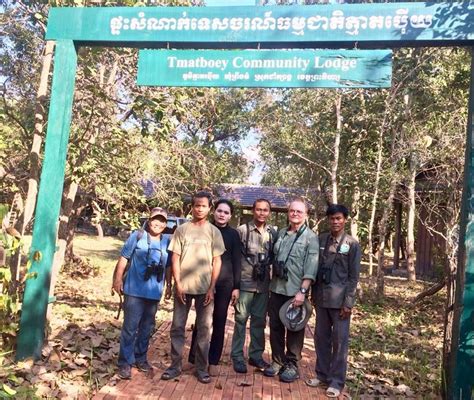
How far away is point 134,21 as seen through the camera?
4793 mm

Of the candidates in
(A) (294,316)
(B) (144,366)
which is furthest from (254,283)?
(B) (144,366)

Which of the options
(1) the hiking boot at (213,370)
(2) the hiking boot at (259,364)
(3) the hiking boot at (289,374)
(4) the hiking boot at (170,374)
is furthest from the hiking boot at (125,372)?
(3) the hiking boot at (289,374)

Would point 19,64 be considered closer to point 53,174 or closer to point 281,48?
point 53,174

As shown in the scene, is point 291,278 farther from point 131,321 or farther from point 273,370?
point 131,321

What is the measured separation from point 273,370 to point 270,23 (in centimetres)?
350

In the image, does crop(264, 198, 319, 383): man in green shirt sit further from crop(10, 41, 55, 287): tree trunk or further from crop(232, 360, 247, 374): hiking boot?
crop(10, 41, 55, 287): tree trunk

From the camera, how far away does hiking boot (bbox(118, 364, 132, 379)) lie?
4.32 m

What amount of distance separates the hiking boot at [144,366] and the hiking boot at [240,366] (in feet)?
2.81

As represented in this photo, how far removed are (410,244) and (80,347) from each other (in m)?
13.7

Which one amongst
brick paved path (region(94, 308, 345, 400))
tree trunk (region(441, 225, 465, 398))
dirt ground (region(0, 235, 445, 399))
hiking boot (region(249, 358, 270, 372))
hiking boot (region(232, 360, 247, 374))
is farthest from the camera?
hiking boot (region(249, 358, 270, 372))

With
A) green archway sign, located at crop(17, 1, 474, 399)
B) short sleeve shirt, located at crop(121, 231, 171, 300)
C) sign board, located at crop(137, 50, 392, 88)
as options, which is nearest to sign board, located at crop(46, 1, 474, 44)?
green archway sign, located at crop(17, 1, 474, 399)

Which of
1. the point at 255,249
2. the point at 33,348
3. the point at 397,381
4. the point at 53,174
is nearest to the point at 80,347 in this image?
the point at 33,348

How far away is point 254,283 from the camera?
467cm

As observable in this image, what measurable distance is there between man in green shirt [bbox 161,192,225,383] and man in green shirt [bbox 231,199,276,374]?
43 centimetres
